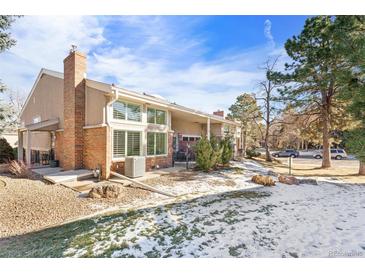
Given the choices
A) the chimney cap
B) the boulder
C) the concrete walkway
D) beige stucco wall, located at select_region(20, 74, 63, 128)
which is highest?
the chimney cap

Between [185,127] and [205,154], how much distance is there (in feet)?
20.9

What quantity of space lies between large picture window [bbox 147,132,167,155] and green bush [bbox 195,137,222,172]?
2.12 metres

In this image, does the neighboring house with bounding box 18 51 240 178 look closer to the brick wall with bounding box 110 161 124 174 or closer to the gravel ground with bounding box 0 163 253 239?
the brick wall with bounding box 110 161 124 174

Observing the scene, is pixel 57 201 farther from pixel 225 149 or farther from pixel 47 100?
pixel 225 149

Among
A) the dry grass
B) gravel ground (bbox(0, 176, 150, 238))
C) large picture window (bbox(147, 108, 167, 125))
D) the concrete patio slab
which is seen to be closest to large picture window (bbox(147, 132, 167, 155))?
large picture window (bbox(147, 108, 167, 125))

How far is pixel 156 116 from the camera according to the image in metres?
11.0

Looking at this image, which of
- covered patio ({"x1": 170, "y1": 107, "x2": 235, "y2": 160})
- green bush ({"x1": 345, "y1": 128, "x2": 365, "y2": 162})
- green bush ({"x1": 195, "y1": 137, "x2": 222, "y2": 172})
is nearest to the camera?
green bush ({"x1": 345, "y1": 128, "x2": 365, "y2": 162})

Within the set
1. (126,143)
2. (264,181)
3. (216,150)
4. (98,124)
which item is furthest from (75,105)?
(264,181)

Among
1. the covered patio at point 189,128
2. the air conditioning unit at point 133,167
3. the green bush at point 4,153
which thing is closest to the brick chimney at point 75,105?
the air conditioning unit at point 133,167

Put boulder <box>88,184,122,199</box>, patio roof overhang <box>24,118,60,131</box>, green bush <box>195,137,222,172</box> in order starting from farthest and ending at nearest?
green bush <box>195,137,222,172</box>, patio roof overhang <box>24,118,60,131</box>, boulder <box>88,184,122,199</box>

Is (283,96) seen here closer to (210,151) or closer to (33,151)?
(210,151)

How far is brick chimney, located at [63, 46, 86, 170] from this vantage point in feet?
29.4

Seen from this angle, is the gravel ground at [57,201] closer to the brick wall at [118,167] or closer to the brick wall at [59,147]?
the brick wall at [118,167]

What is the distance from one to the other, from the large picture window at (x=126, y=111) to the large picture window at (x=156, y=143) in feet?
4.22
